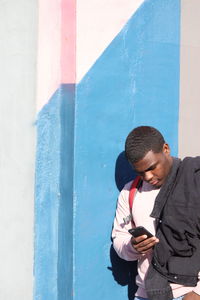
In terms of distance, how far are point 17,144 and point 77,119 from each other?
1.72 feet

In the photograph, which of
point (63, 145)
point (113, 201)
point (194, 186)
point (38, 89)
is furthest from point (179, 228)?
point (38, 89)

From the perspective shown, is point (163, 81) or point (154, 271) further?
point (163, 81)

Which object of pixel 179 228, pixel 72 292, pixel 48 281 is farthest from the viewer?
pixel 48 281

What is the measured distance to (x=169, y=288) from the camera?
10.1 ft

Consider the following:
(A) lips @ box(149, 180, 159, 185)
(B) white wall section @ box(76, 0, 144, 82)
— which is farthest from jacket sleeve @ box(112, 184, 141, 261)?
(B) white wall section @ box(76, 0, 144, 82)

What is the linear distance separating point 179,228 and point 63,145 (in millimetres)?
950

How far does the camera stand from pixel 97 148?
11.5 feet

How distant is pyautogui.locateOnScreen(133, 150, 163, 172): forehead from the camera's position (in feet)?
10.0

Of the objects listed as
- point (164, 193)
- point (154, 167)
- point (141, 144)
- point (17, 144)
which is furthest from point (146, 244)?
point (17, 144)

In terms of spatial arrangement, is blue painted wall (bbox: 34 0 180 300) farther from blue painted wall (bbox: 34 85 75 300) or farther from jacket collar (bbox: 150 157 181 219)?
jacket collar (bbox: 150 157 181 219)

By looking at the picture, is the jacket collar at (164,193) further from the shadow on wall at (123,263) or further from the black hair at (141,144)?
the shadow on wall at (123,263)

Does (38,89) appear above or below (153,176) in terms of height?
above

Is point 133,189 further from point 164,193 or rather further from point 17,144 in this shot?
point 17,144

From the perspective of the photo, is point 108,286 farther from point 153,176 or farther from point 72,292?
point 153,176
